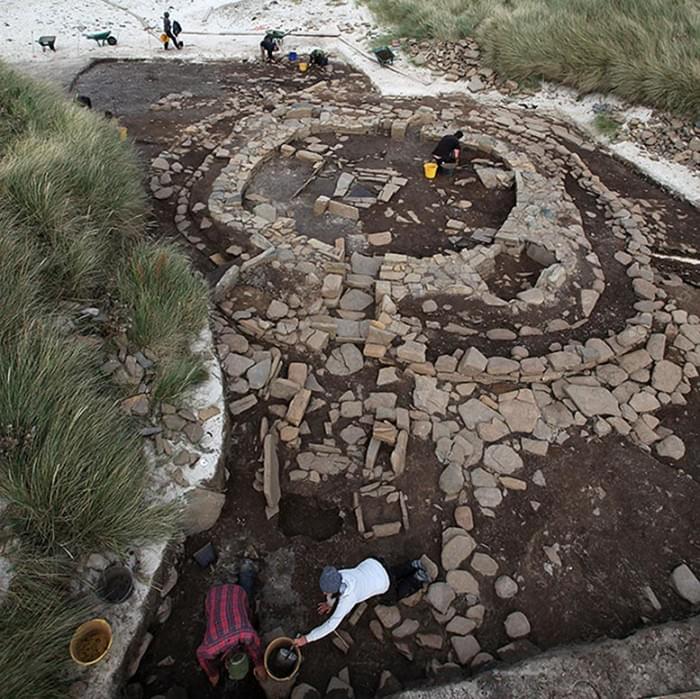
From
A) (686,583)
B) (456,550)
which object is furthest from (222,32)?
(686,583)

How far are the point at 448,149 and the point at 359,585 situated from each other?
6.95 metres

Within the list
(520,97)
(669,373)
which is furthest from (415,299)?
(520,97)

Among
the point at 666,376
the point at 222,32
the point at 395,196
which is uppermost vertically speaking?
the point at 222,32

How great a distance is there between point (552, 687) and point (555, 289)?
443 centimetres

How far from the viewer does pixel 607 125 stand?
33.4 feet

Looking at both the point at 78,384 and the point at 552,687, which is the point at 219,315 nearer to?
the point at 78,384

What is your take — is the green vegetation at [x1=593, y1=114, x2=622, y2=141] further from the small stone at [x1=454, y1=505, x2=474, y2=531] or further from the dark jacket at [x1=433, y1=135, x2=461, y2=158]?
the small stone at [x1=454, y1=505, x2=474, y2=531]

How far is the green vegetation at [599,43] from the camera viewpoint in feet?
32.9

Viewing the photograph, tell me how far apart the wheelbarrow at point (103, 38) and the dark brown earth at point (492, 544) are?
1262 cm

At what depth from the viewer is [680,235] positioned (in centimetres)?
780

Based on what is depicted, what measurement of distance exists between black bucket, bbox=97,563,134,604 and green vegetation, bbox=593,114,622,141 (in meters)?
10.6

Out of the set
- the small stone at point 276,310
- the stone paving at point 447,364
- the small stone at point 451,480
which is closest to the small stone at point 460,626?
the stone paving at point 447,364

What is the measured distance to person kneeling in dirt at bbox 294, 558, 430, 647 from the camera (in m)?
3.59

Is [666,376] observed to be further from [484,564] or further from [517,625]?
[517,625]
